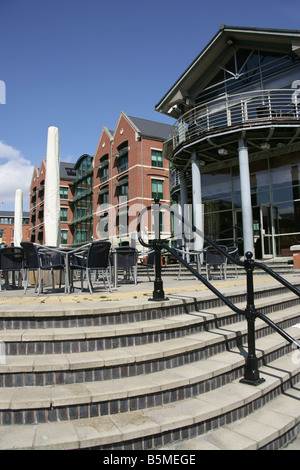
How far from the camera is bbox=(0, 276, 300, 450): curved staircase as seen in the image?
2.35 metres

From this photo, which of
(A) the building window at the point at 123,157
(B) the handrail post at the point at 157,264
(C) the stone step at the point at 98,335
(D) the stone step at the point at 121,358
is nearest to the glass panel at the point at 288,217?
(B) the handrail post at the point at 157,264

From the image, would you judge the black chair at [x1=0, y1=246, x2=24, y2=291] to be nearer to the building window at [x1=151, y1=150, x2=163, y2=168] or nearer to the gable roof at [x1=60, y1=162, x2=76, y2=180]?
the building window at [x1=151, y1=150, x2=163, y2=168]

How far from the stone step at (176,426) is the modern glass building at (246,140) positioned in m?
10.5

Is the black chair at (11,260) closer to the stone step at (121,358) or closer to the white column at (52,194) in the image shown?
the white column at (52,194)

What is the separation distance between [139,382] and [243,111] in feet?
44.7

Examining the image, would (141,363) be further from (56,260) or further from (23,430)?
(56,260)

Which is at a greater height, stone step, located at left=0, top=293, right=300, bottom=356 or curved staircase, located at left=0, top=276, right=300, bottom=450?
stone step, located at left=0, top=293, right=300, bottom=356

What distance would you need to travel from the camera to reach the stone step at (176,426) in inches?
86.3

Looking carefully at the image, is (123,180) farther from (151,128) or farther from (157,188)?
(151,128)

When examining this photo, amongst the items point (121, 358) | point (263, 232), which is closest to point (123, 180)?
point (263, 232)

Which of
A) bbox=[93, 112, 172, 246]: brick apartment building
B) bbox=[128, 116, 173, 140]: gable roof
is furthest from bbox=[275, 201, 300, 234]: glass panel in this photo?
bbox=[128, 116, 173, 140]: gable roof

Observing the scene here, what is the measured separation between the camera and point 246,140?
44.3 feet

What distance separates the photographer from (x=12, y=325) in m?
Result: 3.34

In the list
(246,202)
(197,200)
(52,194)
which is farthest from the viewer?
(197,200)
